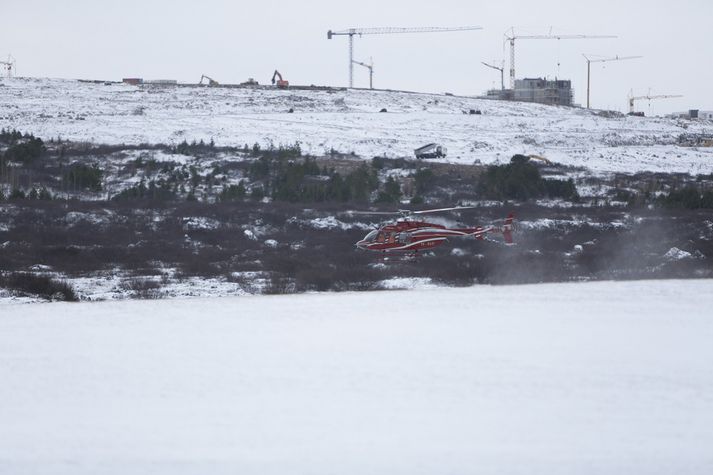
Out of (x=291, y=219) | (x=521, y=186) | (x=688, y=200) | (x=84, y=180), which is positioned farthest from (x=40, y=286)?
(x=688, y=200)

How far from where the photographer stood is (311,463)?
1220 centimetres

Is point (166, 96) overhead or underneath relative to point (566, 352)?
overhead

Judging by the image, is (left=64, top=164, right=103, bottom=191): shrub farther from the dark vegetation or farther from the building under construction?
the building under construction

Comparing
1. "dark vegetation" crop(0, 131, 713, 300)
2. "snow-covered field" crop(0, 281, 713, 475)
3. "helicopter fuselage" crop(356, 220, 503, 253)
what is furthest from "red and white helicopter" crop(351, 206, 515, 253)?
"snow-covered field" crop(0, 281, 713, 475)

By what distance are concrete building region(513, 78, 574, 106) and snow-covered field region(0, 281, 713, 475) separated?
331 feet

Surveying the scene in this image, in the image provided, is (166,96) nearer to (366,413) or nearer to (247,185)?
(247,185)

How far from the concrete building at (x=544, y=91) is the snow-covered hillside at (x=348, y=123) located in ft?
103

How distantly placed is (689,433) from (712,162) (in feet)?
172

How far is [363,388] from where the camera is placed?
1517 centimetres

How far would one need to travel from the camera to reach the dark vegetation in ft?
93.0

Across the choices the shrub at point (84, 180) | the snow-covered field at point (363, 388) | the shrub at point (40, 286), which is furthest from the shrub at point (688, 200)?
the shrub at point (40, 286)

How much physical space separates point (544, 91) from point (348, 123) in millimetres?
55048

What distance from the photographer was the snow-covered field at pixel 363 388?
12.3 meters

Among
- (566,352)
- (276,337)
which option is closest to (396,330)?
(276,337)
